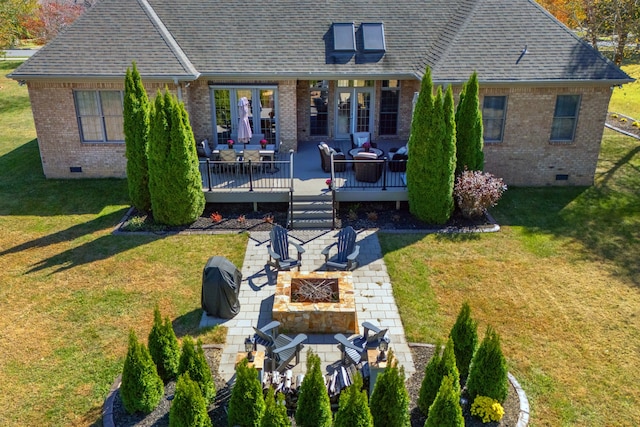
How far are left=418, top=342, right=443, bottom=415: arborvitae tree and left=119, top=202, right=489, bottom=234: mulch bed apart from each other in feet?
24.2

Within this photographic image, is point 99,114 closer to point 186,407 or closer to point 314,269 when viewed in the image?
point 314,269

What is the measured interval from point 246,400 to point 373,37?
1565 centimetres

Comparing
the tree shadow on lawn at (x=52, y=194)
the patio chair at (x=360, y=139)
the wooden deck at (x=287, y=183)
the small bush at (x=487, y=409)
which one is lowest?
the small bush at (x=487, y=409)

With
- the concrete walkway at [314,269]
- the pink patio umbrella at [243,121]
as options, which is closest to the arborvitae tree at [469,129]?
the concrete walkway at [314,269]

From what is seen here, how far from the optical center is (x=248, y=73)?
18281 mm

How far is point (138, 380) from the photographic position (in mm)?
8125

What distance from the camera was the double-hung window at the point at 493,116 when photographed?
17.5 meters

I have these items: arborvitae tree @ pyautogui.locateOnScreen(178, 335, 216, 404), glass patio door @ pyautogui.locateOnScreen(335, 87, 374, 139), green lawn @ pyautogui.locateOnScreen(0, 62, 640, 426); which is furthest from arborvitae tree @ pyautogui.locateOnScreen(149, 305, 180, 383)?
glass patio door @ pyautogui.locateOnScreen(335, 87, 374, 139)

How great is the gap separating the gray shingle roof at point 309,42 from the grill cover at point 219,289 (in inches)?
330

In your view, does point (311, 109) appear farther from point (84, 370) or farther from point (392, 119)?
point (84, 370)

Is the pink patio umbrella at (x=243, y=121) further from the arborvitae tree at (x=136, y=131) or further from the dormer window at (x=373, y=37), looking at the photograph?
the dormer window at (x=373, y=37)

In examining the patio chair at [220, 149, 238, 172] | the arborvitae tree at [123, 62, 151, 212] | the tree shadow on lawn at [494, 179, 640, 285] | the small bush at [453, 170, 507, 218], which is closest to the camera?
the tree shadow on lawn at [494, 179, 640, 285]

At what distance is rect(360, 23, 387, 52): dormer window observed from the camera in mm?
19562

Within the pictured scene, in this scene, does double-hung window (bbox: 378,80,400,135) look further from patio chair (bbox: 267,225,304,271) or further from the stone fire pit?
the stone fire pit
